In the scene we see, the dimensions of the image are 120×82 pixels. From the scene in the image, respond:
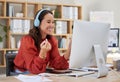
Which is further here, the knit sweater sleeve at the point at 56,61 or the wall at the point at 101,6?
→ the wall at the point at 101,6

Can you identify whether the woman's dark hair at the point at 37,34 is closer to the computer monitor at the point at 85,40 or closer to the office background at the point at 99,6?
the computer monitor at the point at 85,40

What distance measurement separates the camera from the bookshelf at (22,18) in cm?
458

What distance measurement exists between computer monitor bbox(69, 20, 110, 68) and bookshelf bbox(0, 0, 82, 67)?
109 inches

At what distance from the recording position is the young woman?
213 cm

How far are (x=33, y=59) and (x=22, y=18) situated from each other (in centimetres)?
264

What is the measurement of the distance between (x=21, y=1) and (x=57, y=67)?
2.59 metres

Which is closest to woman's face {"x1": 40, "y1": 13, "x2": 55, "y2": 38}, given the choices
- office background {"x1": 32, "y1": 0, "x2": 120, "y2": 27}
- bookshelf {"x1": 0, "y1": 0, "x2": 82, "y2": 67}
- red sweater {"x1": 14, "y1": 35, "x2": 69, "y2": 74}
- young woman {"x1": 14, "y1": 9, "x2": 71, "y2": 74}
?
young woman {"x1": 14, "y1": 9, "x2": 71, "y2": 74}

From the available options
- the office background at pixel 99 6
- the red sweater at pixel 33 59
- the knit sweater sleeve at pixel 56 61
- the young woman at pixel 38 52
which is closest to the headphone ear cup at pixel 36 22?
the young woman at pixel 38 52

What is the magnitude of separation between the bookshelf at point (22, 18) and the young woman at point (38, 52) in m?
2.19

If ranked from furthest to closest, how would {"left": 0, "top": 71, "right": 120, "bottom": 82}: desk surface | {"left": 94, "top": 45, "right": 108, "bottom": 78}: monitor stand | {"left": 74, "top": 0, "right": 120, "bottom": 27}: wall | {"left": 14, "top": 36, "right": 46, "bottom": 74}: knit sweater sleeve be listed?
{"left": 74, "top": 0, "right": 120, "bottom": 27}: wall < {"left": 14, "top": 36, "right": 46, "bottom": 74}: knit sweater sleeve < {"left": 94, "top": 45, "right": 108, "bottom": 78}: monitor stand < {"left": 0, "top": 71, "right": 120, "bottom": 82}: desk surface

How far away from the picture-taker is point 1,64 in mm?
4629

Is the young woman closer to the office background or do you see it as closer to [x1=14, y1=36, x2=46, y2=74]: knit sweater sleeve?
[x1=14, y1=36, x2=46, y2=74]: knit sweater sleeve

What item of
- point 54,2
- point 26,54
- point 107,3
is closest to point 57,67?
point 26,54

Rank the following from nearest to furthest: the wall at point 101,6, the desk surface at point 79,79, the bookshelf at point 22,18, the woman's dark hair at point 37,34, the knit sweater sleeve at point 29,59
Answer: the desk surface at point 79,79 → the knit sweater sleeve at point 29,59 → the woman's dark hair at point 37,34 → the bookshelf at point 22,18 → the wall at point 101,6
